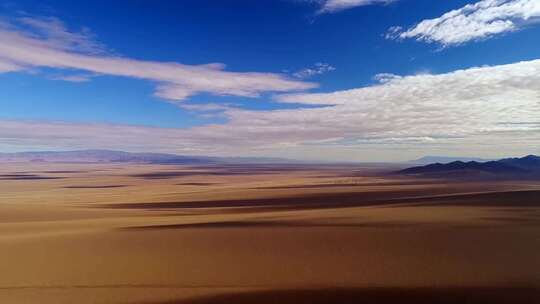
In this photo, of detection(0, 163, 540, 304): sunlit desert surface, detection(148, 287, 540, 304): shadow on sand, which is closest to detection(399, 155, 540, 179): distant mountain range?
detection(0, 163, 540, 304): sunlit desert surface

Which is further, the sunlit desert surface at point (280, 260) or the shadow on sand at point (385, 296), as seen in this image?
the sunlit desert surface at point (280, 260)

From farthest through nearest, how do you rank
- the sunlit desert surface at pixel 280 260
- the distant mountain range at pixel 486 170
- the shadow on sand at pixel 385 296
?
the distant mountain range at pixel 486 170, the sunlit desert surface at pixel 280 260, the shadow on sand at pixel 385 296

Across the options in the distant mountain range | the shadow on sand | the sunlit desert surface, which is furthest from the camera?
the distant mountain range

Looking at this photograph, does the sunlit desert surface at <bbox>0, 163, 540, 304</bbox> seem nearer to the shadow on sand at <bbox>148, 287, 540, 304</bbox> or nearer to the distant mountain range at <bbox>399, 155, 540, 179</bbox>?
the shadow on sand at <bbox>148, 287, 540, 304</bbox>

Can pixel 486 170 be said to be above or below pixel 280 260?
above

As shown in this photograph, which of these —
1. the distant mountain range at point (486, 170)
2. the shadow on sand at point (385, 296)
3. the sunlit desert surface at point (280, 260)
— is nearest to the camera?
the shadow on sand at point (385, 296)

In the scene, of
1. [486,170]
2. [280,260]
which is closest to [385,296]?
[280,260]

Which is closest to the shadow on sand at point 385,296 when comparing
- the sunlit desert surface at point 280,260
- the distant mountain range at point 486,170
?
the sunlit desert surface at point 280,260

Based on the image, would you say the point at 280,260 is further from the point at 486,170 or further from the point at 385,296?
the point at 486,170

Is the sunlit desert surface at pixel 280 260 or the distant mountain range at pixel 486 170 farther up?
the distant mountain range at pixel 486 170

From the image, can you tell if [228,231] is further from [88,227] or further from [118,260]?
[88,227]

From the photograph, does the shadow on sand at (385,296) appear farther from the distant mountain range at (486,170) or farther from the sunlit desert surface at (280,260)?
the distant mountain range at (486,170)
